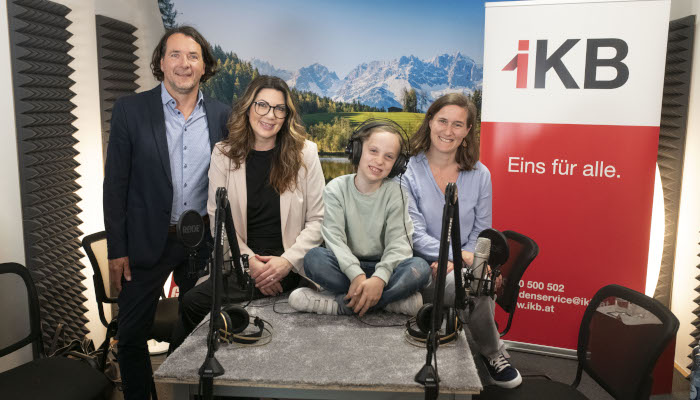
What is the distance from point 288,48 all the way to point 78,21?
1817 millimetres

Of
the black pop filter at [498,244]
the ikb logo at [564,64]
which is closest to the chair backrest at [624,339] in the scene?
the black pop filter at [498,244]

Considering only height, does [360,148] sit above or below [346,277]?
above

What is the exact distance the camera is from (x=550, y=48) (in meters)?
3.62

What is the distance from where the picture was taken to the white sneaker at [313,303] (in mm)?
2369

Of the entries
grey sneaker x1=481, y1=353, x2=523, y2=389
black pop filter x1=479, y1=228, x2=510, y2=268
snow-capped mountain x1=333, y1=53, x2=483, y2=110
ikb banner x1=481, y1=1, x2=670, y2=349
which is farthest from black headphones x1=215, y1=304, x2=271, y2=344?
snow-capped mountain x1=333, y1=53, x2=483, y2=110

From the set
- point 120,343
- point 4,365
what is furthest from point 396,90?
point 4,365

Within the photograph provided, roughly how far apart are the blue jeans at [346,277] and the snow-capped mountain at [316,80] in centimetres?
294

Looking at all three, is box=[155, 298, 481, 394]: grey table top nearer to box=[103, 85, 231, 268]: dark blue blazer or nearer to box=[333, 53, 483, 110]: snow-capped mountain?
box=[103, 85, 231, 268]: dark blue blazer

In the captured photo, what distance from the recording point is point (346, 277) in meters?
2.42

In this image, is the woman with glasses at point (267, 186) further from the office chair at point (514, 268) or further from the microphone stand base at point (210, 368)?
the office chair at point (514, 268)

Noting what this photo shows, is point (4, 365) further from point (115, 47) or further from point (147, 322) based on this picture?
point (115, 47)

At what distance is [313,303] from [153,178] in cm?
105

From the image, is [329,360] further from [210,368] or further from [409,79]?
[409,79]

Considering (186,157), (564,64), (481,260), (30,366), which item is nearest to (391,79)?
(564,64)
